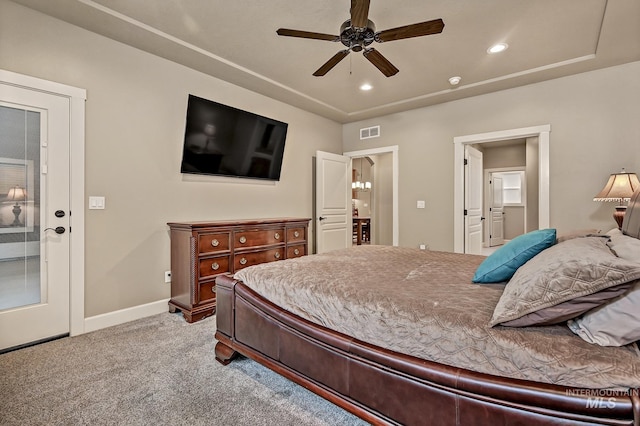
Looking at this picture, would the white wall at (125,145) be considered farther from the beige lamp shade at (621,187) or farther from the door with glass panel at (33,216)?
the beige lamp shade at (621,187)

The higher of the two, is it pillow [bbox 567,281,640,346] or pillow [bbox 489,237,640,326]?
pillow [bbox 489,237,640,326]

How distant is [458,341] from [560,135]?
382cm

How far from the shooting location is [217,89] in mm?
3758

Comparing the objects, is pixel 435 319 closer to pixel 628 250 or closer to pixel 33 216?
pixel 628 250

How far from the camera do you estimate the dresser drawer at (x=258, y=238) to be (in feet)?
11.0

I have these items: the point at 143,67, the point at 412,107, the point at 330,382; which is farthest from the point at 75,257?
the point at 412,107

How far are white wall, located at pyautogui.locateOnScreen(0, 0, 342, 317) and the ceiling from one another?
16cm

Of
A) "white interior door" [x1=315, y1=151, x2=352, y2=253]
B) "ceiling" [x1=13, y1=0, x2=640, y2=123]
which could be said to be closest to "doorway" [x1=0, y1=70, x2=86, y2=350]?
"ceiling" [x1=13, y1=0, x2=640, y2=123]

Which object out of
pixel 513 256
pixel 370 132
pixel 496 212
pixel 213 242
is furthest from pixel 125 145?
pixel 496 212

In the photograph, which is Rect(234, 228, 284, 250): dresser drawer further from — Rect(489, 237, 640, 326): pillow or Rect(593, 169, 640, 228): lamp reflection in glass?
Rect(593, 169, 640, 228): lamp reflection in glass

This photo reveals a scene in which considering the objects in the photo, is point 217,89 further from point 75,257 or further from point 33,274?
point 33,274

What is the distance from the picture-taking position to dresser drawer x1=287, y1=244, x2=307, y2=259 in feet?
12.9

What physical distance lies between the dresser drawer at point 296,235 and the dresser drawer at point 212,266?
0.95m

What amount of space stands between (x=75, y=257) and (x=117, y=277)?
406 millimetres
